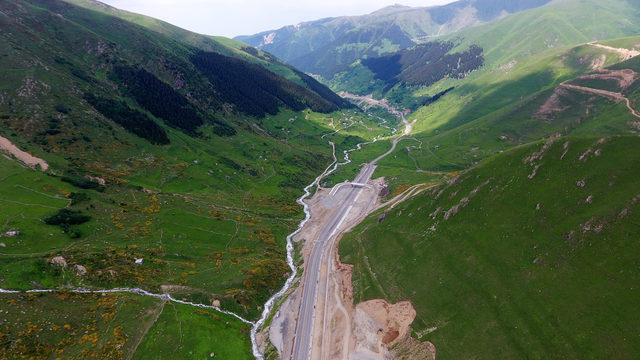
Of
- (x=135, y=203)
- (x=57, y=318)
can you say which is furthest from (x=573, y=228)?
(x=135, y=203)

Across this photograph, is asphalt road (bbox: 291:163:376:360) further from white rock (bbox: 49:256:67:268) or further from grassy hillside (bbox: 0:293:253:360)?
white rock (bbox: 49:256:67:268)

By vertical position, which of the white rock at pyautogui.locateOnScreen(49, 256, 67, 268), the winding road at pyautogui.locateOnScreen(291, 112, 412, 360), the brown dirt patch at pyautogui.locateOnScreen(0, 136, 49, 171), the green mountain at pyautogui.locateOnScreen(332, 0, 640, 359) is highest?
the brown dirt patch at pyautogui.locateOnScreen(0, 136, 49, 171)

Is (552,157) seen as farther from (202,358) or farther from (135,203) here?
(135,203)

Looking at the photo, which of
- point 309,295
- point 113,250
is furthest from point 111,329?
point 309,295

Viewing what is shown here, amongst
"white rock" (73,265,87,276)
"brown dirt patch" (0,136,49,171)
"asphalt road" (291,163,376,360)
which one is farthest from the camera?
"brown dirt patch" (0,136,49,171)

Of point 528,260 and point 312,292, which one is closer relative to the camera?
point 528,260

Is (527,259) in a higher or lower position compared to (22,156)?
lower

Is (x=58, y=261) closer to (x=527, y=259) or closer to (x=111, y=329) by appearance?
(x=111, y=329)

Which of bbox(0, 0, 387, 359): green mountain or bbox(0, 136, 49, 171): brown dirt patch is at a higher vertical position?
bbox(0, 136, 49, 171): brown dirt patch

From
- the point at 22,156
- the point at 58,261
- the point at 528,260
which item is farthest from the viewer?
the point at 22,156

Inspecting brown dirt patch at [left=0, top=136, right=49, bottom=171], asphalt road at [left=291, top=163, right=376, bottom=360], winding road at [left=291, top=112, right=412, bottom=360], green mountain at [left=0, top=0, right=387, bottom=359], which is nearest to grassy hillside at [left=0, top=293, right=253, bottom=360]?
green mountain at [left=0, top=0, right=387, bottom=359]
